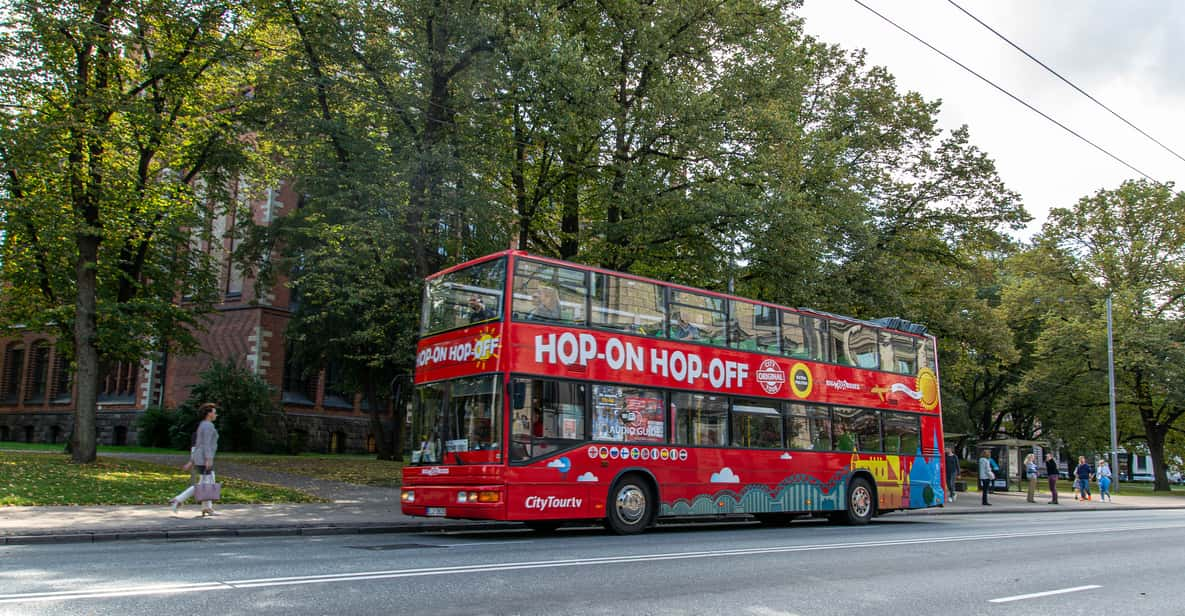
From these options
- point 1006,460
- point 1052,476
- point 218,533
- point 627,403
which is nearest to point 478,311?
point 627,403

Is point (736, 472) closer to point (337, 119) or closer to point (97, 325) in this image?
point (337, 119)

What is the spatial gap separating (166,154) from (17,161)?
4.68 m

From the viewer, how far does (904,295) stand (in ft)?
96.3

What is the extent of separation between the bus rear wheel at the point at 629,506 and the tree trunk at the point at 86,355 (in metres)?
15.6

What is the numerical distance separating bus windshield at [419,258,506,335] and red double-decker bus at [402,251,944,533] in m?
0.03

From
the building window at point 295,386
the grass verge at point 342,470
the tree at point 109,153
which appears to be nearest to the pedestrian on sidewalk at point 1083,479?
the grass verge at point 342,470

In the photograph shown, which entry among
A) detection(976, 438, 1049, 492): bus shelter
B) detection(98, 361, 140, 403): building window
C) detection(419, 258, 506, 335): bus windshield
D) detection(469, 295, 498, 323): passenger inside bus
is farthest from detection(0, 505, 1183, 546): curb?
detection(98, 361, 140, 403): building window

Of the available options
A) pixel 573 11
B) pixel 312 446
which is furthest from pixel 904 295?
Answer: pixel 312 446

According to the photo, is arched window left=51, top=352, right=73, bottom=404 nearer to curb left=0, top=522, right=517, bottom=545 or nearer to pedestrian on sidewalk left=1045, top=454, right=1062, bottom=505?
curb left=0, top=522, right=517, bottom=545

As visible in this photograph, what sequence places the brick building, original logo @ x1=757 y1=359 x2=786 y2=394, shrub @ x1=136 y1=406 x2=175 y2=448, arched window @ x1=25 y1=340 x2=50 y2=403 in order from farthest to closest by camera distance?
1. arched window @ x1=25 y1=340 x2=50 y2=403
2. the brick building
3. shrub @ x1=136 y1=406 x2=175 y2=448
4. original logo @ x1=757 y1=359 x2=786 y2=394

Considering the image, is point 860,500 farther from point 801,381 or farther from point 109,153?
point 109,153

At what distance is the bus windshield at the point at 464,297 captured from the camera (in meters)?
13.8

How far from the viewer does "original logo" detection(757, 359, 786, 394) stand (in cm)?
1705

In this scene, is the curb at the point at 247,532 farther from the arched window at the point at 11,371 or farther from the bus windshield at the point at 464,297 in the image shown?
the arched window at the point at 11,371
